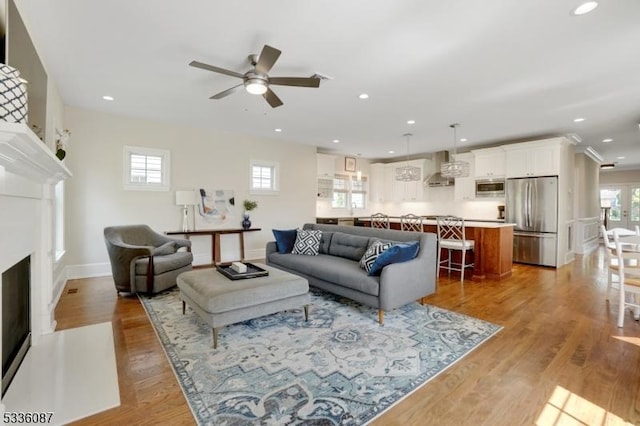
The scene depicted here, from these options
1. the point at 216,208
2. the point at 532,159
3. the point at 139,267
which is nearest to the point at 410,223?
the point at 532,159

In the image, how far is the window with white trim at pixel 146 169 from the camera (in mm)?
5270

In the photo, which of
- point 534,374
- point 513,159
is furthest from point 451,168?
point 534,374

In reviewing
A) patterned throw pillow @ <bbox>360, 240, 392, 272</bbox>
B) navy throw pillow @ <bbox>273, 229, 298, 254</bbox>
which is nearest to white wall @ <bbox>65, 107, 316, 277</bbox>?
navy throw pillow @ <bbox>273, 229, 298, 254</bbox>

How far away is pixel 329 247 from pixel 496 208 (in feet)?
16.3

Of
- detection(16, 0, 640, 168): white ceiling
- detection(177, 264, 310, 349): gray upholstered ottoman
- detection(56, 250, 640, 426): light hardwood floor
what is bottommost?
detection(56, 250, 640, 426): light hardwood floor

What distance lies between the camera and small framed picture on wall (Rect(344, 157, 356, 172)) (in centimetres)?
878

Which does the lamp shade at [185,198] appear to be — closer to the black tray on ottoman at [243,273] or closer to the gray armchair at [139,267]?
the gray armchair at [139,267]

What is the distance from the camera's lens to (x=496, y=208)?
727 centimetres

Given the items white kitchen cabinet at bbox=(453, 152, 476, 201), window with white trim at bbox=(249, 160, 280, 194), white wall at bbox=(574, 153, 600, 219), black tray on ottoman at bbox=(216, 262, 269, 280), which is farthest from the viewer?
white wall at bbox=(574, 153, 600, 219)

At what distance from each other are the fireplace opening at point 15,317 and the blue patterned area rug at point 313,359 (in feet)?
3.07

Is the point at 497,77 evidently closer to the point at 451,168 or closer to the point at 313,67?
the point at 313,67

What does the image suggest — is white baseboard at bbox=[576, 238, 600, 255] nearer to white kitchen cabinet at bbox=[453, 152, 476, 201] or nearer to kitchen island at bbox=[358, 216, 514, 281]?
white kitchen cabinet at bbox=[453, 152, 476, 201]

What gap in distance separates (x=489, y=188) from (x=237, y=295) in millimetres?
6503

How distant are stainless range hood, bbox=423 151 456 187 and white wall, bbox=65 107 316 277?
3.71 meters
